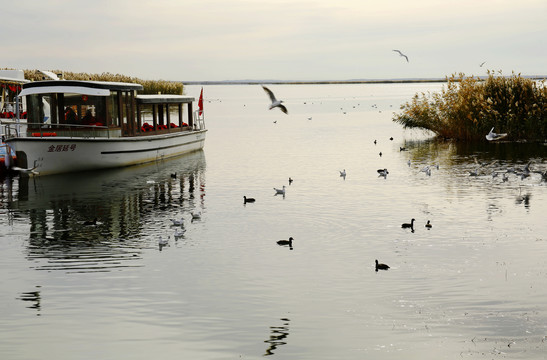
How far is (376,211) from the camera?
22.0 metres

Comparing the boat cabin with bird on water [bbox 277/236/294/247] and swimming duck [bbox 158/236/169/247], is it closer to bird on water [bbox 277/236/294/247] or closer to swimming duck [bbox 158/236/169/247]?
swimming duck [bbox 158/236/169/247]

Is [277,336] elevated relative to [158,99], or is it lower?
lower

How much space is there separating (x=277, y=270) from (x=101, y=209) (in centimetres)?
A: 1057

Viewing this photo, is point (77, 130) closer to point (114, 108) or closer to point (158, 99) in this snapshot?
point (114, 108)

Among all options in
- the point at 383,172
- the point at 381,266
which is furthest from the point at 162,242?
the point at 383,172

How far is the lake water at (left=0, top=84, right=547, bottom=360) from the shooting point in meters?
10.5

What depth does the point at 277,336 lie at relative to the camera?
35.1 feet

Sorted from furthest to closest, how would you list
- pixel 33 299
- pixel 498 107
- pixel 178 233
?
1. pixel 498 107
2. pixel 178 233
3. pixel 33 299

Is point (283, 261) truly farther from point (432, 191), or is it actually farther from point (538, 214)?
point (432, 191)

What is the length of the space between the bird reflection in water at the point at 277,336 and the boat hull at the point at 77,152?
74.4 ft

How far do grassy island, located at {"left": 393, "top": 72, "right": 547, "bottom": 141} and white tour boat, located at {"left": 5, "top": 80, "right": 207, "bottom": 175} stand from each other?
19733 millimetres

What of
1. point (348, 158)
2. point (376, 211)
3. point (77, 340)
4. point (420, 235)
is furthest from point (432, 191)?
point (77, 340)

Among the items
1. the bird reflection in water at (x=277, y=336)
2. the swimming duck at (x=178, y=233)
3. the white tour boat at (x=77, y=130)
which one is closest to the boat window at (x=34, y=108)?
the white tour boat at (x=77, y=130)

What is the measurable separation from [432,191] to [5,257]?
15.8 meters
